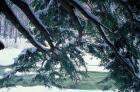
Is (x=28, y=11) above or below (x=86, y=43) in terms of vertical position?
below

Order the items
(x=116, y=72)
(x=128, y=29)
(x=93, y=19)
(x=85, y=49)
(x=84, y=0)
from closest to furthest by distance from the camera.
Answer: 1. (x=93, y=19)
2. (x=84, y=0)
3. (x=128, y=29)
4. (x=116, y=72)
5. (x=85, y=49)

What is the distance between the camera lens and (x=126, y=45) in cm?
730

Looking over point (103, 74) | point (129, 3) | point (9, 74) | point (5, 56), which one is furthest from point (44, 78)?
point (5, 56)

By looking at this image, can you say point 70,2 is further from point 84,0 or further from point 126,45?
point 126,45

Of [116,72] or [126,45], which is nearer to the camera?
[126,45]

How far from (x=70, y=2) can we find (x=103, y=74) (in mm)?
22142

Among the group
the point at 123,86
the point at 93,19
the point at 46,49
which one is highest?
the point at 93,19

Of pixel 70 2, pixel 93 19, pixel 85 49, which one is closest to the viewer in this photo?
pixel 70 2

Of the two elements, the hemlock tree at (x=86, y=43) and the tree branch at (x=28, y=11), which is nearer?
the tree branch at (x=28, y=11)

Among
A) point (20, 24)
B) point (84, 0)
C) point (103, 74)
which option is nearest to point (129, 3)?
point (84, 0)

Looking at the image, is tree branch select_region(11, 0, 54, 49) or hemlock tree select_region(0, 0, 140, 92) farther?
hemlock tree select_region(0, 0, 140, 92)

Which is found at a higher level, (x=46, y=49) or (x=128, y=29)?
(x=128, y=29)

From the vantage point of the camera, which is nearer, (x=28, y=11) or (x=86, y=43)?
(x=28, y=11)

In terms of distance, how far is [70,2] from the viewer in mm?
3541
